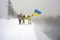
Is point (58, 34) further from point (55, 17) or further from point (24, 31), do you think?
point (24, 31)

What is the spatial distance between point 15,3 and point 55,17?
0.49 meters

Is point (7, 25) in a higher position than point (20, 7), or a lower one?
lower

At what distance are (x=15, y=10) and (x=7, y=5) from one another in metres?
0.10

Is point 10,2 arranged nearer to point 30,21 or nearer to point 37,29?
point 30,21

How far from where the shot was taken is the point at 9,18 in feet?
3.88

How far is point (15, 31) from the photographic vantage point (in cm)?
120

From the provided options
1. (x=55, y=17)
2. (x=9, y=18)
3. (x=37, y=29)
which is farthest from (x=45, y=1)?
(x=9, y=18)

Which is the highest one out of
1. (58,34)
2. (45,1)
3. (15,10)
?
(45,1)

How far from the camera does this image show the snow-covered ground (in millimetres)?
1185

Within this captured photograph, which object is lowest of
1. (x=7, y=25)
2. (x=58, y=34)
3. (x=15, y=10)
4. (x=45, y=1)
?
(x=58, y=34)

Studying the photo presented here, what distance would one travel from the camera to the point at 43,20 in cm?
123

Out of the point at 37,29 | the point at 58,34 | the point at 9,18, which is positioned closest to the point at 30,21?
the point at 37,29

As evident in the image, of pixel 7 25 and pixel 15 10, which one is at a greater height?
pixel 15 10

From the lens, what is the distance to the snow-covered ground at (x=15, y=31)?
1185mm
